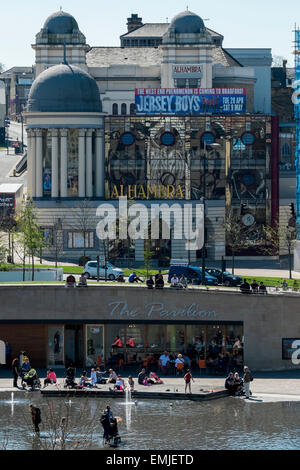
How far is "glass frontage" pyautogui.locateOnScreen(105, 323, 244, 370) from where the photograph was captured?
78625 mm

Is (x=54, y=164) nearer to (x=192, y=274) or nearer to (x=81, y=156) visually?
(x=81, y=156)

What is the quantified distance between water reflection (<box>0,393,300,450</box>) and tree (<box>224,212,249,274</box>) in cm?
5207

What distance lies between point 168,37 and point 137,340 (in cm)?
7003

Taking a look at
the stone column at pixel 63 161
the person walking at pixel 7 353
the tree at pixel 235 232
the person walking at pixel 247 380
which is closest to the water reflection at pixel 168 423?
the person walking at pixel 247 380

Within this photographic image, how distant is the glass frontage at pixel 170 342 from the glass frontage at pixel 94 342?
1.19 feet

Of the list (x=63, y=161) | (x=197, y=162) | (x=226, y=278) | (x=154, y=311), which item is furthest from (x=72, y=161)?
(x=154, y=311)

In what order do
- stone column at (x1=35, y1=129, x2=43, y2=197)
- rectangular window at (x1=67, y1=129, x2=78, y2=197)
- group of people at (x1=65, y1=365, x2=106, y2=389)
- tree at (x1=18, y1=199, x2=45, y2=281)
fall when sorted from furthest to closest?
stone column at (x1=35, y1=129, x2=43, y2=197) → rectangular window at (x1=67, y1=129, x2=78, y2=197) → tree at (x1=18, y1=199, x2=45, y2=281) → group of people at (x1=65, y1=365, x2=106, y2=389)

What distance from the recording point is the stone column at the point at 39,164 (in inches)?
4919

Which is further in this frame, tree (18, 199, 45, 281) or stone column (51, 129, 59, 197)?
stone column (51, 129, 59, 197)

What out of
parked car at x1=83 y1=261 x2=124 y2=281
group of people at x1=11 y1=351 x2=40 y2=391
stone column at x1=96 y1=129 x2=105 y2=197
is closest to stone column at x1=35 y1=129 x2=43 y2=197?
stone column at x1=96 y1=129 x2=105 y2=197

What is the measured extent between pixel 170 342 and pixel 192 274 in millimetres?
15174

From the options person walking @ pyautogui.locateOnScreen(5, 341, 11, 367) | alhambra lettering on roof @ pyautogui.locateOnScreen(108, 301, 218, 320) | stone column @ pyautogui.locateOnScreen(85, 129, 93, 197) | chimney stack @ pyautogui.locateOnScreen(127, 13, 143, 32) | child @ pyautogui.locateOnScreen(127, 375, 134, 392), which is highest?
chimney stack @ pyautogui.locateOnScreen(127, 13, 143, 32)

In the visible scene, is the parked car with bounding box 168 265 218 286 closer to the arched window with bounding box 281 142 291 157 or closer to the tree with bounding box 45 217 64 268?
the tree with bounding box 45 217 64 268
